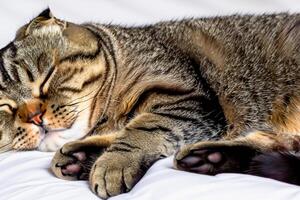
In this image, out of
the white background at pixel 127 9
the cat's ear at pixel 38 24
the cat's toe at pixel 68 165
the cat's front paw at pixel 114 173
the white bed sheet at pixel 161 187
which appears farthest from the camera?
the white background at pixel 127 9

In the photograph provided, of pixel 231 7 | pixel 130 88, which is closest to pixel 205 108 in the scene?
pixel 130 88

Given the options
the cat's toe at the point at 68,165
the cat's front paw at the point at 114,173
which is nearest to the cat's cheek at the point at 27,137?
the cat's toe at the point at 68,165

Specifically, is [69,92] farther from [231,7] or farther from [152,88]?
[231,7]

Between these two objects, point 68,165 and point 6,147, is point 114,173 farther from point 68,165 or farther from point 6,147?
point 6,147

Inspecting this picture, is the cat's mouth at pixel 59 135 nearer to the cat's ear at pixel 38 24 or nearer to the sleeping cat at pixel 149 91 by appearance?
the sleeping cat at pixel 149 91

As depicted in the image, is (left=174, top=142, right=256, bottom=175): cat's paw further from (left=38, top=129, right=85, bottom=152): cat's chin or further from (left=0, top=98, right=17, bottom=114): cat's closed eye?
(left=0, top=98, right=17, bottom=114): cat's closed eye

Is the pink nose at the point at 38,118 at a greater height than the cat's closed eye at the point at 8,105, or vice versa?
the cat's closed eye at the point at 8,105

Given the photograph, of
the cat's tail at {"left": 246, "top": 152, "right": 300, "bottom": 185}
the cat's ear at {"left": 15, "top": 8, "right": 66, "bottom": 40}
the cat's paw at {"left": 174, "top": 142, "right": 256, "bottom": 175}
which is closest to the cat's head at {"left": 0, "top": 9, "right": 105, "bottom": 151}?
the cat's ear at {"left": 15, "top": 8, "right": 66, "bottom": 40}
